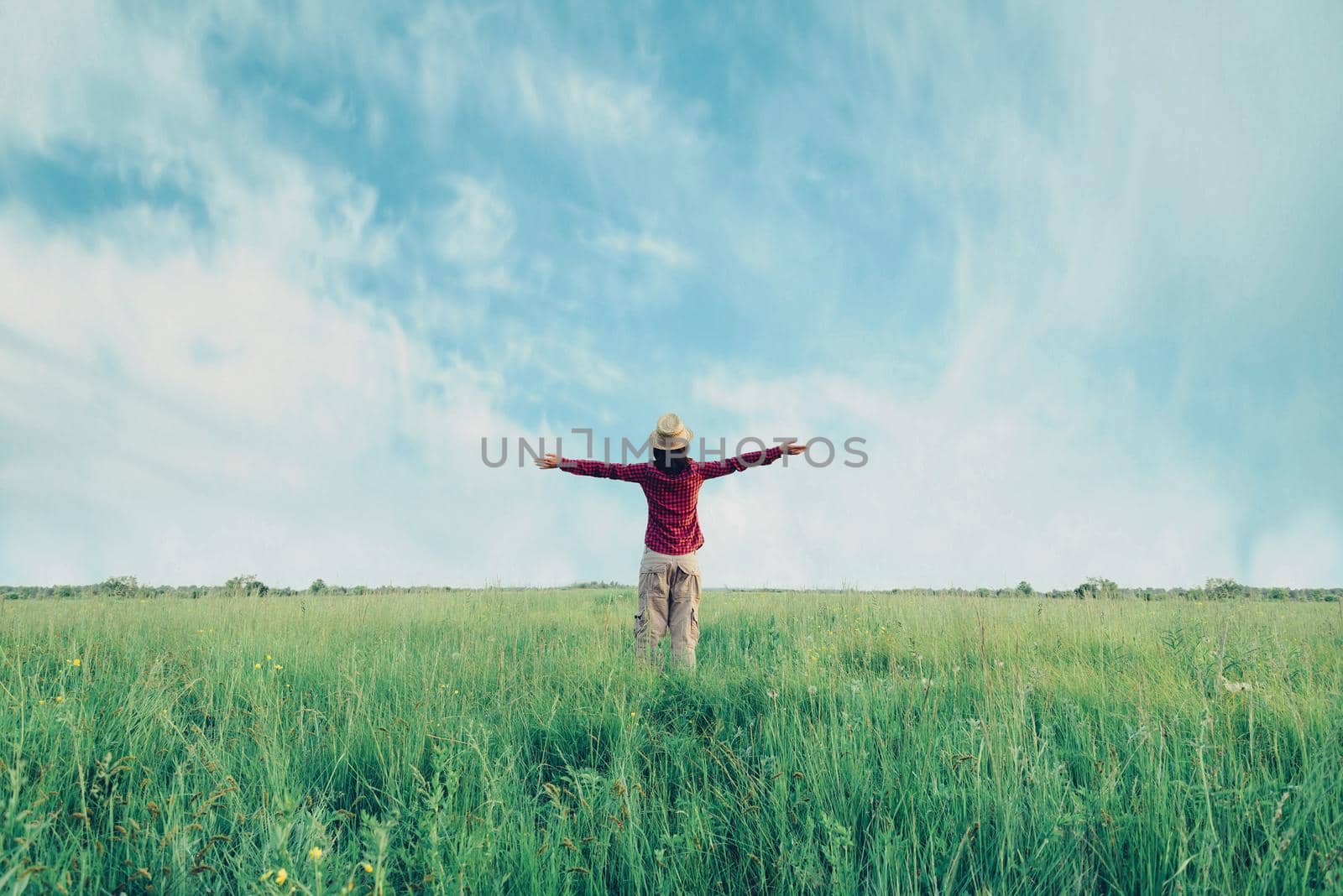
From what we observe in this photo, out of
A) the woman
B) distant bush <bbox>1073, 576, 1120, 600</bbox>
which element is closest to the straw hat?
the woman

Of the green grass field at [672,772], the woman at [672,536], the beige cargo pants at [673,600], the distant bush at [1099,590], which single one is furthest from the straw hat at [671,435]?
the distant bush at [1099,590]

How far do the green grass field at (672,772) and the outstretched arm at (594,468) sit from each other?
189 cm

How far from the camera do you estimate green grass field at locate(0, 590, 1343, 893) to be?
2635 millimetres

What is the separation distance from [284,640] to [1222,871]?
7923 millimetres

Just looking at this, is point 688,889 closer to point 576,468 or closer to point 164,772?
point 164,772

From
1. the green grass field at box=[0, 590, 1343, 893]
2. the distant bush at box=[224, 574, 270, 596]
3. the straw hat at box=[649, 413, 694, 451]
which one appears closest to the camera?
the green grass field at box=[0, 590, 1343, 893]

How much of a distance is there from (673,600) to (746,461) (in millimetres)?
1680

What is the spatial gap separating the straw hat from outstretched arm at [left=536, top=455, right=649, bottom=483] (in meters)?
0.34

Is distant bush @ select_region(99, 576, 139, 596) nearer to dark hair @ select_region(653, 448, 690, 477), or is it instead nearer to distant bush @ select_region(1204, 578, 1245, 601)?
dark hair @ select_region(653, 448, 690, 477)

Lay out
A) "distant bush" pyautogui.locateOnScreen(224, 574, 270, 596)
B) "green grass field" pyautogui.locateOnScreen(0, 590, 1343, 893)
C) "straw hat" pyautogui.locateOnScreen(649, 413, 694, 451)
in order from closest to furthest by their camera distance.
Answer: "green grass field" pyautogui.locateOnScreen(0, 590, 1343, 893) < "straw hat" pyautogui.locateOnScreen(649, 413, 694, 451) < "distant bush" pyautogui.locateOnScreen(224, 574, 270, 596)

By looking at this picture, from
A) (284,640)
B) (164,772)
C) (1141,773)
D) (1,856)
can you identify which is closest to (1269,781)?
(1141,773)

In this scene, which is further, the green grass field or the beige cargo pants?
the beige cargo pants

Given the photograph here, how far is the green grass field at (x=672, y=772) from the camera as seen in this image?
263 cm

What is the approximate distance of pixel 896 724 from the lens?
3.96m
